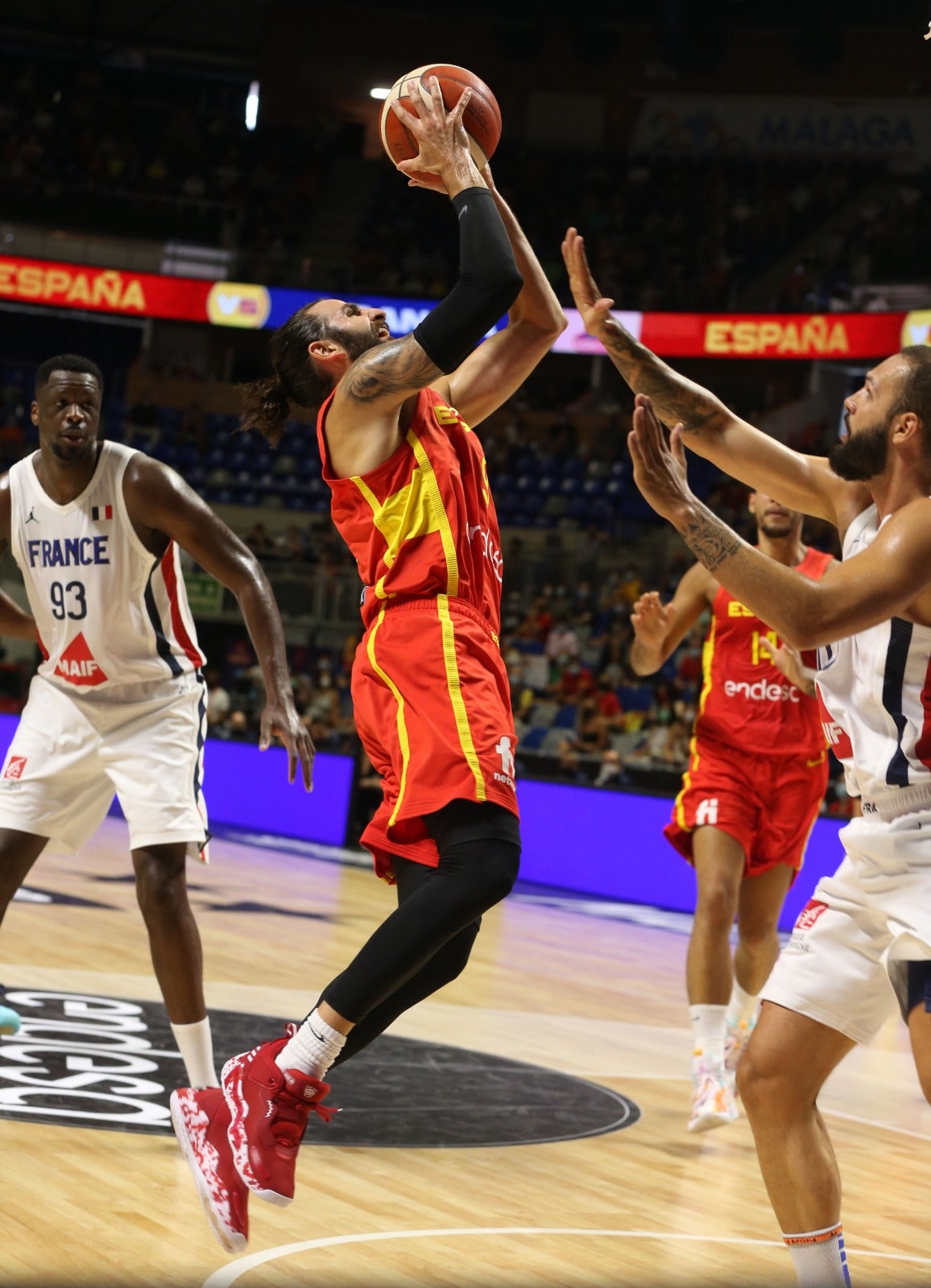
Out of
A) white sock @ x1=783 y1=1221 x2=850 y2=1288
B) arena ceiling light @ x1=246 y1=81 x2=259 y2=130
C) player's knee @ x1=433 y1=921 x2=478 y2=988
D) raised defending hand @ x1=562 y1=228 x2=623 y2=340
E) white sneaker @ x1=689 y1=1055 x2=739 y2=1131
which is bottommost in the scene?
white sneaker @ x1=689 y1=1055 x2=739 y2=1131

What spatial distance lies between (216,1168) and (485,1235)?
3.04 feet

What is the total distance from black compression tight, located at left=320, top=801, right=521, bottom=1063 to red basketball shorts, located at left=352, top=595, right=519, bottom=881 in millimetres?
52

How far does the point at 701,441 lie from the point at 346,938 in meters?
5.53

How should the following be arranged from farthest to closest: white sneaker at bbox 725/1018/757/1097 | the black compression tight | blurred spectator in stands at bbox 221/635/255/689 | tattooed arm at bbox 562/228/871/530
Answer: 1. blurred spectator in stands at bbox 221/635/255/689
2. white sneaker at bbox 725/1018/757/1097
3. tattooed arm at bbox 562/228/871/530
4. the black compression tight

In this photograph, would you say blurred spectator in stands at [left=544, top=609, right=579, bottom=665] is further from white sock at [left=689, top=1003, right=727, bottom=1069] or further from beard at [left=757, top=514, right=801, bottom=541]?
white sock at [left=689, top=1003, right=727, bottom=1069]

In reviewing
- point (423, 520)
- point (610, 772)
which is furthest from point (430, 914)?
point (610, 772)

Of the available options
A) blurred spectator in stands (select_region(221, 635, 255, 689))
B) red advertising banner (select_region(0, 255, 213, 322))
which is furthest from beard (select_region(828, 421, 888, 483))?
red advertising banner (select_region(0, 255, 213, 322))

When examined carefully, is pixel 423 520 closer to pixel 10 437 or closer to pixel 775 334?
pixel 775 334

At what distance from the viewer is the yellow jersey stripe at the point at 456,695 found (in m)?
3.17

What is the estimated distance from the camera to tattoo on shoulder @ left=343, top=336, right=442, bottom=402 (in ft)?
10.3

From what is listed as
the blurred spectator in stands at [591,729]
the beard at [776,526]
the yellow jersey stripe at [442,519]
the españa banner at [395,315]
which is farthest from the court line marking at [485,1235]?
the españa banner at [395,315]

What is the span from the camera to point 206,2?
26484 millimetres

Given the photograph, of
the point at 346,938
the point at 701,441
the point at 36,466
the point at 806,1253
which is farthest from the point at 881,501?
the point at 346,938

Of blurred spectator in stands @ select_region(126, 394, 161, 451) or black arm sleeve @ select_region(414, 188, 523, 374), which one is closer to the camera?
black arm sleeve @ select_region(414, 188, 523, 374)
